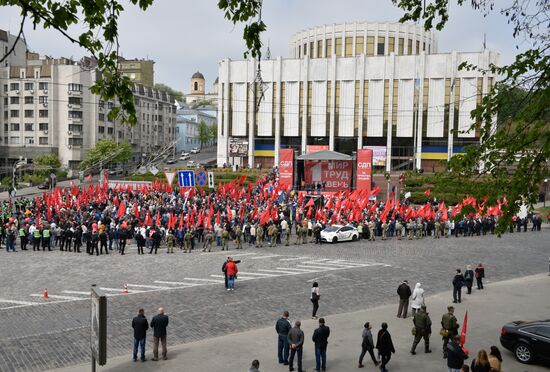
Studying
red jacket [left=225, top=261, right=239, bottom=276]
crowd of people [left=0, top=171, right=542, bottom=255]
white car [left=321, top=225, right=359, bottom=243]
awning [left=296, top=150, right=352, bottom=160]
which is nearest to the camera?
red jacket [left=225, top=261, right=239, bottom=276]

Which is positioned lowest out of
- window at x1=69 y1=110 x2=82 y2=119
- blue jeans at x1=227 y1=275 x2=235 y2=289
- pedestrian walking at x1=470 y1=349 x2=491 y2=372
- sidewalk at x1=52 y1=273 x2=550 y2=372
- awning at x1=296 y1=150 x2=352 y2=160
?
sidewalk at x1=52 y1=273 x2=550 y2=372

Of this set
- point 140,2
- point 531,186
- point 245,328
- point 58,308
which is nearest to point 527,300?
point 531,186

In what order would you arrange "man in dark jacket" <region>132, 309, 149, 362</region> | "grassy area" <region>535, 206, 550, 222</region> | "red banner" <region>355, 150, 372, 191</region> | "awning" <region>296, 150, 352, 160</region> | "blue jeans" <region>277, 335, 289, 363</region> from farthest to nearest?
"grassy area" <region>535, 206, 550, 222</region>, "awning" <region>296, 150, 352, 160</region>, "red banner" <region>355, 150, 372, 191</region>, "blue jeans" <region>277, 335, 289, 363</region>, "man in dark jacket" <region>132, 309, 149, 362</region>

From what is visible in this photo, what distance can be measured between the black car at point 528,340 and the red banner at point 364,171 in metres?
29.2

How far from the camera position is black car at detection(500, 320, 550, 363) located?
40.5ft

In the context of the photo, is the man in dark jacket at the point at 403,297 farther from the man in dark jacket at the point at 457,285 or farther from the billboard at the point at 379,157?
the billboard at the point at 379,157

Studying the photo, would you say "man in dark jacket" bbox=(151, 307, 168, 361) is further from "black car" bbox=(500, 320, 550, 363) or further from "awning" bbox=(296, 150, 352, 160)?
"awning" bbox=(296, 150, 352, 160)

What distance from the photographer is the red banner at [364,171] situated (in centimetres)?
4197

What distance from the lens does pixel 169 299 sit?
683 inches

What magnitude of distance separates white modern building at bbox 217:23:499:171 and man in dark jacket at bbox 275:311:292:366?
60831 millimetres

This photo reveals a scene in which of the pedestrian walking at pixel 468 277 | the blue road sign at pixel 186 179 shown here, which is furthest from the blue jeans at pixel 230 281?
the blue road sign at pixel 186 179

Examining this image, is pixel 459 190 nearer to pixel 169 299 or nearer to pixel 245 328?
pixel 245 328

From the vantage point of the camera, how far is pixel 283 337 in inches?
478

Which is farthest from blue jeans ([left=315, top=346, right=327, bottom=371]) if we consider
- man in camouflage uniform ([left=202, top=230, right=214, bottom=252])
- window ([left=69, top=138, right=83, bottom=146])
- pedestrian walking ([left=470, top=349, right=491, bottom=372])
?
window ([left=69, top=138, right=83, bottom=146])
